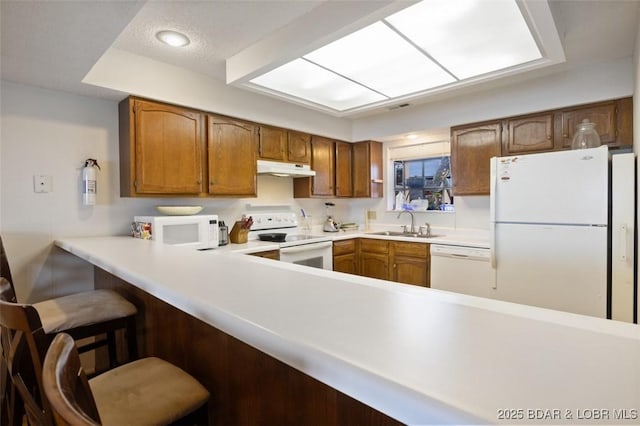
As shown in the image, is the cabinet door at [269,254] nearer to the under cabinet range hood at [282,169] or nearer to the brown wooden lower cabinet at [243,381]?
the under cabinet range hood at [282,169]

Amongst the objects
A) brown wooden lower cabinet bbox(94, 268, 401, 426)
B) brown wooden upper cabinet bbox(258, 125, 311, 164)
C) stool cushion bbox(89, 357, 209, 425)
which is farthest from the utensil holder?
stool cushion bbox(89, 357, 209, 425)

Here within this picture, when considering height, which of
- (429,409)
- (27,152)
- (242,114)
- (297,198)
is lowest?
(429,409)

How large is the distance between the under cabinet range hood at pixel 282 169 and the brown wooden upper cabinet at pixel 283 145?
65mm

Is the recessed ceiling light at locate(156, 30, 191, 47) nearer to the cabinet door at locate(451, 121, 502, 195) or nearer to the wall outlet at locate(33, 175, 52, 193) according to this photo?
the wall outlet at locate(33, 175, 52, 193)

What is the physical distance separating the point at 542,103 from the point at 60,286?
13.8 ft

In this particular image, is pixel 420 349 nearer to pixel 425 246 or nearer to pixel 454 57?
pixel 454 57

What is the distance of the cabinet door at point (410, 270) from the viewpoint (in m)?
3.30

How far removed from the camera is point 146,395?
0.95 metres

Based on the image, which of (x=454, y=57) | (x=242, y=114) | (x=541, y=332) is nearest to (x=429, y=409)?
(x=541, y=332)

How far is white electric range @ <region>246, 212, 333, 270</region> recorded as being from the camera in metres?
3.06

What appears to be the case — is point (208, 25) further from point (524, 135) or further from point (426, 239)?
point (524, 135)

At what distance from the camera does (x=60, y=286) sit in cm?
235

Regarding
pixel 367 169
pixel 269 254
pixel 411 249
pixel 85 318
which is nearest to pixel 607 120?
pixel 411 249

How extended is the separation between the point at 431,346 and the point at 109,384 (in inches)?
39.7
